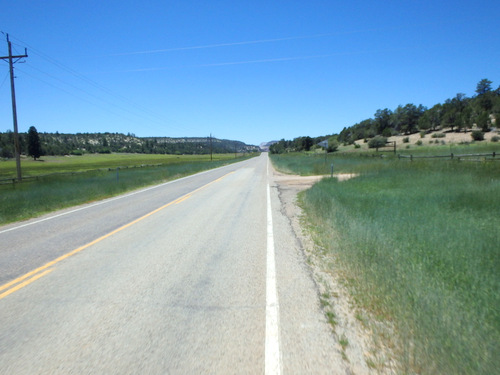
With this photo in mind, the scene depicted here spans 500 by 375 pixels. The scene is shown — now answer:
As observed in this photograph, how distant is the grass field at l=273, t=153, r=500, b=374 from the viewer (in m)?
2.85

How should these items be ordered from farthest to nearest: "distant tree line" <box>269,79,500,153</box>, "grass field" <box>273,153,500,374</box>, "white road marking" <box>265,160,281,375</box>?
1. "distant tree line" <box>269,79,500,153</box>
2. "white road marking" <box>265,160,281,375</box>
3. "grass field" <box>273,153,500,374</box>

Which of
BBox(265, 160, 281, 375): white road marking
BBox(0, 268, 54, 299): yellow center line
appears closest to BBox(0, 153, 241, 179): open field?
BBox(0, 268, 54, 299): yellow center line

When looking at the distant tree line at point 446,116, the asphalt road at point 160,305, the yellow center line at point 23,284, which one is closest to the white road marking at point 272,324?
the asphalt road at point 160,305

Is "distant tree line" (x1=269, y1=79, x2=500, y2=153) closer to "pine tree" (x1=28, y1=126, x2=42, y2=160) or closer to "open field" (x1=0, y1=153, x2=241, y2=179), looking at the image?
"open field" (x1=0, y1=153, x2=241, y2=179)

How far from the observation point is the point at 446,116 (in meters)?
77.8

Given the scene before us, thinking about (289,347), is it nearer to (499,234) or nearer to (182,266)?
(182,266)

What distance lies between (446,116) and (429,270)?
290 ft

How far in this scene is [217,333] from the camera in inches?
Answer: 139

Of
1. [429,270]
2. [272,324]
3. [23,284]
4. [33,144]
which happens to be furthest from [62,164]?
[429,270]

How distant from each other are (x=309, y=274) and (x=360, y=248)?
1.33 m

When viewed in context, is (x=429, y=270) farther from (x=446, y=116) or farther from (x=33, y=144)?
(x=33, y=144)

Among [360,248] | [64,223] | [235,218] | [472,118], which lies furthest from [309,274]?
[472,118]

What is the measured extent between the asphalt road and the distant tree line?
71.8m

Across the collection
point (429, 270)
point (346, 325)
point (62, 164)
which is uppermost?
point (62, 164)
